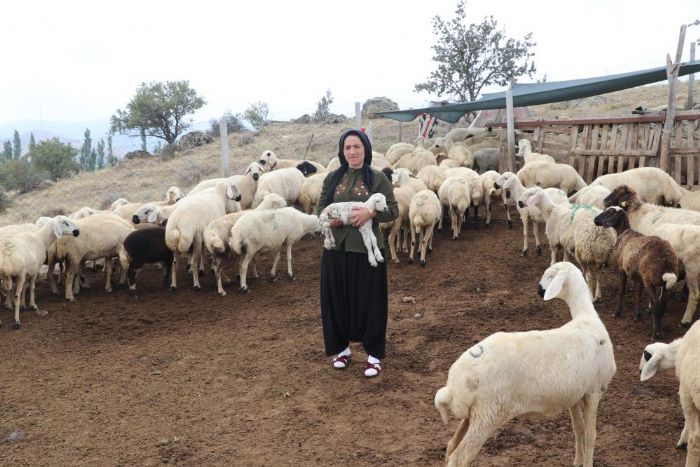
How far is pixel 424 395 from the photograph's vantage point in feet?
17.7

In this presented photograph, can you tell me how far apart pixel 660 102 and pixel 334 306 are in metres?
24.6

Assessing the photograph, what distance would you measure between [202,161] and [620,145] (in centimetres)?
1959

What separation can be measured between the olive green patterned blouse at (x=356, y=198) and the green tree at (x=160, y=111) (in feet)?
104

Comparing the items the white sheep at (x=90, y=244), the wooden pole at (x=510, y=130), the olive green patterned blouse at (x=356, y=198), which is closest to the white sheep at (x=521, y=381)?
the olive green patterned blouse at (x=356, y=198)

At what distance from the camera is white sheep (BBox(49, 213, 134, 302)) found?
29.2 feet

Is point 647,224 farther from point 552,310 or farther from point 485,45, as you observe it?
point 485,45

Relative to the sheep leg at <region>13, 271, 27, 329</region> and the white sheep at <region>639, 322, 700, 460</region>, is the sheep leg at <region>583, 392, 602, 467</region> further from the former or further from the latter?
the sheep leg at <region>13, 271, 27, 329</region>

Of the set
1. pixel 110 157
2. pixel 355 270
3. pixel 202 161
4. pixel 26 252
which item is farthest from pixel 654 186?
pixel 110 157

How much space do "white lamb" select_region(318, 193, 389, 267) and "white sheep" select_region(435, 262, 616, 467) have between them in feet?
6.57

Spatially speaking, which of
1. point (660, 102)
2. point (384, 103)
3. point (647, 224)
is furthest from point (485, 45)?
point (647, 224)

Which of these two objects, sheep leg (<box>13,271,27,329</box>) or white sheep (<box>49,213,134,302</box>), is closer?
sheep leg (<box>13,271,27,329</box>)

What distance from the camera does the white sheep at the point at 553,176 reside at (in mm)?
11820

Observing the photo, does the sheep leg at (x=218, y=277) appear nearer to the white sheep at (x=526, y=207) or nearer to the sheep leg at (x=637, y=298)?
the white sheep at (x=526, y=207)

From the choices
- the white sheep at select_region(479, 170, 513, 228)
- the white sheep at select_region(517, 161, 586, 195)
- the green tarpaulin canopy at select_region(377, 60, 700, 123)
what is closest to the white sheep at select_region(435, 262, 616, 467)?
the white sheep at select_region(479, 170, 513, 228)
